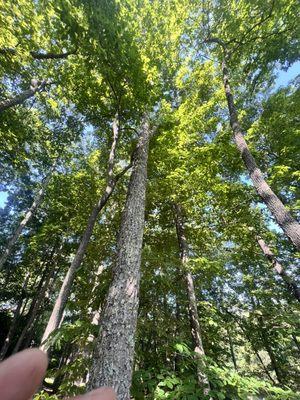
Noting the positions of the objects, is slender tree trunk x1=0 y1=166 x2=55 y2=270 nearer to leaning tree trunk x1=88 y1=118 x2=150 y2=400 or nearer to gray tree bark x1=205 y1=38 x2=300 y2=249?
leaning tree trunk x1=88 y1=118 x2=150 y2=400

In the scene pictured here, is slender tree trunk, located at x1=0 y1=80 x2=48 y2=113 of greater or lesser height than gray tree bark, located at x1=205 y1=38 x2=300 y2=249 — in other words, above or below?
above

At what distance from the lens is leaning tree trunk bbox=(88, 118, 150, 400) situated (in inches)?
123

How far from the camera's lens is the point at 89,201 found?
943cm

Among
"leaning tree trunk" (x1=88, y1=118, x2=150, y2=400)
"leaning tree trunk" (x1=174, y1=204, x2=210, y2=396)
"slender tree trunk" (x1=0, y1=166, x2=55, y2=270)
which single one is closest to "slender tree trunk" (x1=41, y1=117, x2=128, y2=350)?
"leaning tree trunk" (x1=88, y1=118, x2=150, y2=400)

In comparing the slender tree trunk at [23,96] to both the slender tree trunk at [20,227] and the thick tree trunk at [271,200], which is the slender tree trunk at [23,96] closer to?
the slender tree trunk at [20,227]

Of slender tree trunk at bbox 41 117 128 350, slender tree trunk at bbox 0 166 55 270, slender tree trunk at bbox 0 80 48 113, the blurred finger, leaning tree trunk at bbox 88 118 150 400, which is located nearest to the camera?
the blurred finger

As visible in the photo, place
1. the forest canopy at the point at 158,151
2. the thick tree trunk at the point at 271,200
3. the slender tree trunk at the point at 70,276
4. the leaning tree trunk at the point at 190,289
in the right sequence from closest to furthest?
the forest canopy at the point at 158,151 → the thick tree trunk at the point at 271,200 → the slender tree trunk at the point at 70,276 → the leaning tree trunk at the point at 190,289

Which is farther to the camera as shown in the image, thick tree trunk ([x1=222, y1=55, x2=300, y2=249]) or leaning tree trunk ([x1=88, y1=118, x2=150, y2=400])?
thick tree trunk ([x1=222, y1=55, x2=300, y2=249])

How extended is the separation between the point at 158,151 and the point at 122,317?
575 cm

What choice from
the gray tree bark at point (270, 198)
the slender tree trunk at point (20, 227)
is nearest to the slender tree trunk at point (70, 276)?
the gray tree bark at point (270, 198)

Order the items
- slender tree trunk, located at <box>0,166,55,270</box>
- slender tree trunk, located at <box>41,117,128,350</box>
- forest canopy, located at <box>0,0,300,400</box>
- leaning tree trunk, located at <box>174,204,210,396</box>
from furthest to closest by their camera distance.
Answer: slender tree trunk, located at <box>0,166,55,270</box>
leaning tree trunk, located at <box>174,204,210,396</box>
slender tree trunk, located at <box>41,117,128,350</box>
forest canopy, located at <box>0,0,300,400</box>

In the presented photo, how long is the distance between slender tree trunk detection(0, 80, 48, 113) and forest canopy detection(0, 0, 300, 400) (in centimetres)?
9

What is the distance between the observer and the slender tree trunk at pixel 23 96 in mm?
7703

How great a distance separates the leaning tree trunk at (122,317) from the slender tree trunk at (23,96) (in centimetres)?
542
